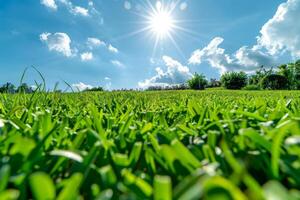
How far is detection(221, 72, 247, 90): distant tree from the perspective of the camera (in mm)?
71562

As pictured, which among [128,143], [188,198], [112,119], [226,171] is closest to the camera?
[188,198]

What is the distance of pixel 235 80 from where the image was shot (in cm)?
7206

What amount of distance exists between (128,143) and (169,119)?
0.78 m

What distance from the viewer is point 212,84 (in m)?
81.3

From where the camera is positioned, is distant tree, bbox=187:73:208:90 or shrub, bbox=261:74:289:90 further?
shrub, bbox=261:74:289:90

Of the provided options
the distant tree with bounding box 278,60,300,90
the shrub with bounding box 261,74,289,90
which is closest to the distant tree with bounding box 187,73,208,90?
A: the shrub with bounding box 261,74,289,90

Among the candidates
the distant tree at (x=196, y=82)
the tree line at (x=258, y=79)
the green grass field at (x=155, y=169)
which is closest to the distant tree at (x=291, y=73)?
the tree line at (x=258, y=79)

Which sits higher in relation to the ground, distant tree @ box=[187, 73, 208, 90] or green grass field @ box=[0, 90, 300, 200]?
distant tree @ box=[187, 73, 208, 90]

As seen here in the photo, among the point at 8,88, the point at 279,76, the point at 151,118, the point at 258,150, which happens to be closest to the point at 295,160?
the point at 258,150

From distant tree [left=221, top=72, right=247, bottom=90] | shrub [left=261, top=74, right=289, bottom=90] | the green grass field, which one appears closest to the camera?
the green grass field

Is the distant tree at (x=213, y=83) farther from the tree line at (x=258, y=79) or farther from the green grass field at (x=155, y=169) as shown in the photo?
the green grass field at (x=155, y=169)

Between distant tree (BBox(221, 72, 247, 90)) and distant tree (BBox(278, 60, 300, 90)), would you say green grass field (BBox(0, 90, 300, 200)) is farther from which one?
distant tree (BBox(278, 60, 300, 90))

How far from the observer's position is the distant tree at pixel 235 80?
71562 millimetres

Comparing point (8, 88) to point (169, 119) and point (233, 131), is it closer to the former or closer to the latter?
point (169, 119)
